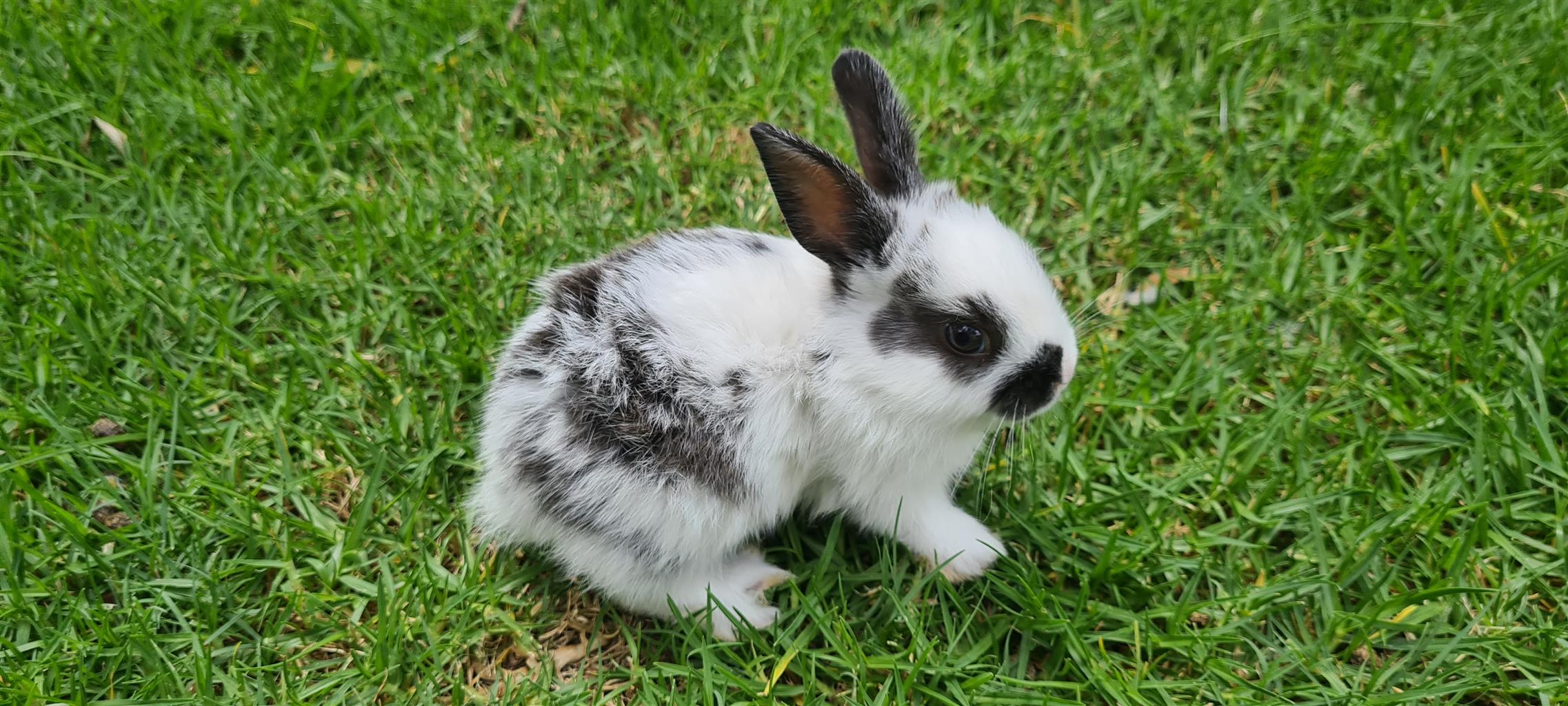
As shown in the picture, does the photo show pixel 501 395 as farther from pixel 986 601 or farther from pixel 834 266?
pixel 986 601

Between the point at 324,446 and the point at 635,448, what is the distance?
1361 mm

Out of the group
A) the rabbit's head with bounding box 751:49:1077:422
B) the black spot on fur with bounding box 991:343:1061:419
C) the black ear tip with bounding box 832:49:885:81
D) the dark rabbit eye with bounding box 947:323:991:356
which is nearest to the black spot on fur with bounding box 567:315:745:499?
the rabbit's head with bounding box 751:49:1077:422

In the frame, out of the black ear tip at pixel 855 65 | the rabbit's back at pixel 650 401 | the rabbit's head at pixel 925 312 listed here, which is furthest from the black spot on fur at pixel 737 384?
the black ear tip at pixel 855 65

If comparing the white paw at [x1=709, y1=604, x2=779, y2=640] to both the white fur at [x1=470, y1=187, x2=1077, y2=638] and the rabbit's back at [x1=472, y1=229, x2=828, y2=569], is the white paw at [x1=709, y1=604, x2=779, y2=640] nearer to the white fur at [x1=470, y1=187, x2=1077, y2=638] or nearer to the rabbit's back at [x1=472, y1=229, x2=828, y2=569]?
the white fur at [x1=470, y1=187, x2=1077, y2=638]

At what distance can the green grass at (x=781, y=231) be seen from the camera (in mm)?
2938

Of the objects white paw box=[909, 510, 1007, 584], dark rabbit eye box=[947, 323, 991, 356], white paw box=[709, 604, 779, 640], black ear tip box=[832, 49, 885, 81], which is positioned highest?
A: black ear tip box=[832, 49, 885, 81]

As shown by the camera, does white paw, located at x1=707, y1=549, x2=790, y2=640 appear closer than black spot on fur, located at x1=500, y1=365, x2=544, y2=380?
No

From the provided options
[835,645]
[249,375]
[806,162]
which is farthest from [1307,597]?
[249,375]

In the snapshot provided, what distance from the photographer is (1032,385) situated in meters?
2.68

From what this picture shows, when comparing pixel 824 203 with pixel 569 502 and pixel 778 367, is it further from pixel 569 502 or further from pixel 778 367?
pixel 569 502

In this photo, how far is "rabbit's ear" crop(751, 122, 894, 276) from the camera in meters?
2.50

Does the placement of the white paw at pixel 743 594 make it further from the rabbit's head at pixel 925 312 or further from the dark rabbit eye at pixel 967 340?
the dark rabbit eye at pixel 967 340

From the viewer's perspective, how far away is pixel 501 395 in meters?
2.89

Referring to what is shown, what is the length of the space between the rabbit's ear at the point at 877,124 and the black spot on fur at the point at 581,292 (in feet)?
2.85
